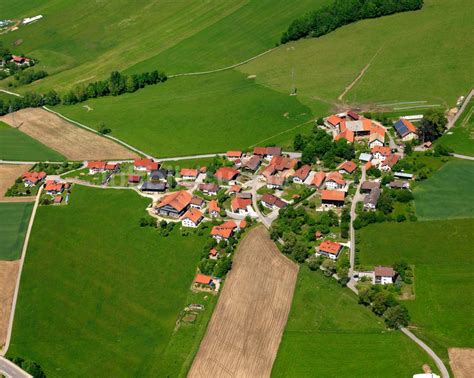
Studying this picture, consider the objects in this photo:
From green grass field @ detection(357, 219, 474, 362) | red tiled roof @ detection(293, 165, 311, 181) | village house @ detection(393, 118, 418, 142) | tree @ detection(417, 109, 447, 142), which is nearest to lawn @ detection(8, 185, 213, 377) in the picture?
red tiled roof @ detection(293, 165, 311, 181)

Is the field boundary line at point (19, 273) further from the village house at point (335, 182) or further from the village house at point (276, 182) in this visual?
the village house at point (335, 182)

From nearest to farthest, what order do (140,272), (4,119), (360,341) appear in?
(360,341) < (140,272) < (4,119)

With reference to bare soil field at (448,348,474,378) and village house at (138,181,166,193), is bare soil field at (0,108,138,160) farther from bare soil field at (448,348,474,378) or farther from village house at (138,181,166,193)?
bare soil field at (448,348,474,378)

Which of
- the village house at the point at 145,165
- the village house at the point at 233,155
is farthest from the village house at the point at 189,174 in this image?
the village house at the point at 233,155

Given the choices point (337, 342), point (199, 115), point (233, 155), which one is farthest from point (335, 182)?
point (199, 115)

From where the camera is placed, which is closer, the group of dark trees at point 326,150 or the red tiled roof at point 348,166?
the red tiled roof at point 348,166

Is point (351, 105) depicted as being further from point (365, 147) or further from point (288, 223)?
point (288, 223)

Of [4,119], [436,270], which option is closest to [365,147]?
[436,270]
